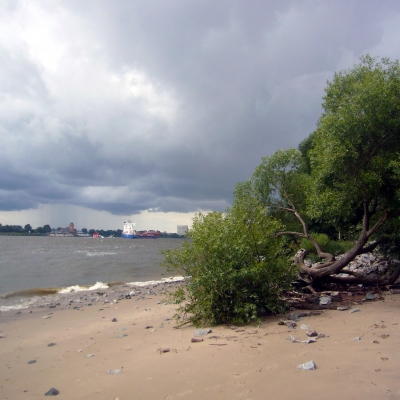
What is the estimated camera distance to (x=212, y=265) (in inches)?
376

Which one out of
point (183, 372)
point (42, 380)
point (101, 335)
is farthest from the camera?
point (101, 335)

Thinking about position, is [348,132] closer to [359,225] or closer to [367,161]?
[367,161]

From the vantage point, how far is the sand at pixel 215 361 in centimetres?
539

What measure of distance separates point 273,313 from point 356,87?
7826mm

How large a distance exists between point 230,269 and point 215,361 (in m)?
2.82

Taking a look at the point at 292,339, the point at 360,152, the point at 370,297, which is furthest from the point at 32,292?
the point at 360,152

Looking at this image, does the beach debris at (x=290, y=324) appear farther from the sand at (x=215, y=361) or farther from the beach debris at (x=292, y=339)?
the beach debris at (x=292, y=339)

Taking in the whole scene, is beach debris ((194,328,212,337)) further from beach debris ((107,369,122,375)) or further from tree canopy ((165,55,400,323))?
beach debris ((107,369,122,375))

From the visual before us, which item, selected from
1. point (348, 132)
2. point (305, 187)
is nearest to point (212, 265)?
point (348, 132)

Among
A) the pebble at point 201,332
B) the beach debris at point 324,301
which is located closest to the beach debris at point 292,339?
the pebble at point 201,332

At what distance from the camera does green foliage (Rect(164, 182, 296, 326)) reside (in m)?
Result: 9.25

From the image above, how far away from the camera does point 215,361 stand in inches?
262

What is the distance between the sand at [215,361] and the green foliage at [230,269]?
0.50 m

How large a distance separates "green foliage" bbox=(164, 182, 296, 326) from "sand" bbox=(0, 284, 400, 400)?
0.50m
